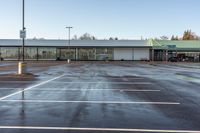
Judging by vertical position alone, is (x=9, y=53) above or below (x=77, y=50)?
below

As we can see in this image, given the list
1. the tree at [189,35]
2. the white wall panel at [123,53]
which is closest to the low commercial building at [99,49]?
the white wall panel at [123,53]

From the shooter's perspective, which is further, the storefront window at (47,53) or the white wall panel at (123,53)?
the storefront window at (47,53)

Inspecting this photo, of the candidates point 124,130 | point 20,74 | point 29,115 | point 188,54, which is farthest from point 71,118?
point 188,54

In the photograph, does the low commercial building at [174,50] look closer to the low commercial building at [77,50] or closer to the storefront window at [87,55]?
the low commercial building at [77,50]

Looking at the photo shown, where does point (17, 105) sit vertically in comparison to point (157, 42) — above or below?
below

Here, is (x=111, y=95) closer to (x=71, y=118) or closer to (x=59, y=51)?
(x=71, y=118)

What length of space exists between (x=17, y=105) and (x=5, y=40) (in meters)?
78.0

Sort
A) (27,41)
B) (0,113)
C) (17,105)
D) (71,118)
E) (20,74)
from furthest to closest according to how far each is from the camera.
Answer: (27,41) < (20,74) < (17,105) < (0,113) < (71,118)

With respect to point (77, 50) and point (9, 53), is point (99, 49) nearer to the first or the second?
point (77, 50)

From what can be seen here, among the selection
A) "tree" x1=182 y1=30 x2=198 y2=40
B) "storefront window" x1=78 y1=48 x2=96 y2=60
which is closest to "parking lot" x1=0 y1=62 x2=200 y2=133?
"storefront window" x1=78 y1=48 x2=96 y2=60

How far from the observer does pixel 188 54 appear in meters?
92.7

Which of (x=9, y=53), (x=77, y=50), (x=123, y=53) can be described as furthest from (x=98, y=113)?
(x=9, y=53)

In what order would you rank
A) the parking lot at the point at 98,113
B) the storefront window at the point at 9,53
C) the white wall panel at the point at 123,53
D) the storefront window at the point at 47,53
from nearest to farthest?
the parking lot at the point at 98,113, the white wall panel at the point at 123,53, the storefront window at the point at 9,53, the storefront window at the point at 47,53

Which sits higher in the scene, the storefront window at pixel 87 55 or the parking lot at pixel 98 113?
the storefront window at pixel 87 55
